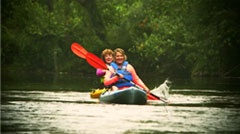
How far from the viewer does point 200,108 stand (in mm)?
11898

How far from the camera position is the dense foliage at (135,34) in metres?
27.3

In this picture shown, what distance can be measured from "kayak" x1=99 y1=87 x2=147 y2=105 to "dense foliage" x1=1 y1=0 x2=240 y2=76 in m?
12.9

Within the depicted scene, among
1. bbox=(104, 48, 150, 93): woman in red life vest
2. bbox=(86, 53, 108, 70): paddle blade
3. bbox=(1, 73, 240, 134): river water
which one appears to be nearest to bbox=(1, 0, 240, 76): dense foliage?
bbox=(86, 53, 108, 70): paddle blade

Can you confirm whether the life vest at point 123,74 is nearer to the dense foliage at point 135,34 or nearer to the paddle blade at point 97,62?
the paddle blade at point 97,62

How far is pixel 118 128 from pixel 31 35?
3337cm

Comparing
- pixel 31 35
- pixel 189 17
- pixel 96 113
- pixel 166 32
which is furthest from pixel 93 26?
pixel 96 113

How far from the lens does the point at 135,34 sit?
3891 cm

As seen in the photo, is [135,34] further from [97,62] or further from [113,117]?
[113,117]

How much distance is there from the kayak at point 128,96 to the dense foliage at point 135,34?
42.4ft

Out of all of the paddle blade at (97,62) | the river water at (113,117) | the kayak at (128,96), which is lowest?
the river water at (113,117)

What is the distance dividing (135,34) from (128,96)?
26.6 meters

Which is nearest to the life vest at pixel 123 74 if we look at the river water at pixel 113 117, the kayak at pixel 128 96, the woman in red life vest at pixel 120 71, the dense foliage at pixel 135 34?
the woman in red life vest at pixel 120 71

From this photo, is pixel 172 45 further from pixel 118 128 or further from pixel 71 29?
pixel 118 128

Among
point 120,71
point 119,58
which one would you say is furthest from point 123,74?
point 119,58
